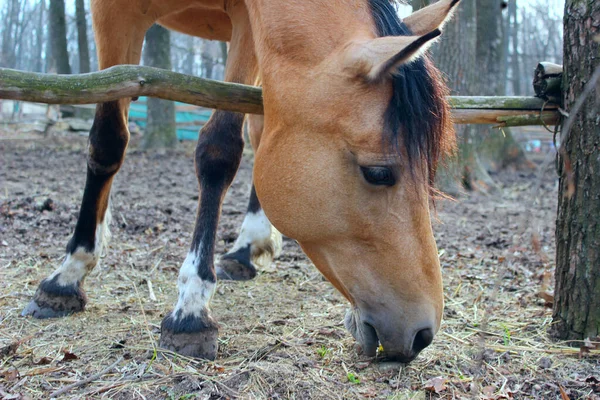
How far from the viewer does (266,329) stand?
289 cm

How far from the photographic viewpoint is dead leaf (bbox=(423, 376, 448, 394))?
220cm

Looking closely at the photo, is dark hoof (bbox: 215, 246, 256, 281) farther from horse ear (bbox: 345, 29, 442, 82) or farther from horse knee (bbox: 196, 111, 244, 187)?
horse ear (bbox: 345, 29, 442, 82)

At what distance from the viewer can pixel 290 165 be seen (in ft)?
7.25

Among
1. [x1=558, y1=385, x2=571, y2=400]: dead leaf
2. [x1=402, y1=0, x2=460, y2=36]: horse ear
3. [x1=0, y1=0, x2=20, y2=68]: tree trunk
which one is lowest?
[x1=558, y1=385, x2=571, y2=400]: dead leaf

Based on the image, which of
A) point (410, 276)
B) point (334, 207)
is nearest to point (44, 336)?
point (334, 207)

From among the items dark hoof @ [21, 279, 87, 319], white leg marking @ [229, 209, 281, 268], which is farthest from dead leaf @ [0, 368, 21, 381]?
white leg marking @ [229, 209, 281, 268]

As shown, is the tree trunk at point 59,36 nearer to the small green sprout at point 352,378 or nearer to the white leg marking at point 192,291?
the white leg marking at point 192,291

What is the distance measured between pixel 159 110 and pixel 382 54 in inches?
449

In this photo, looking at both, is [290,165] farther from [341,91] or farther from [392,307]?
[392,307]

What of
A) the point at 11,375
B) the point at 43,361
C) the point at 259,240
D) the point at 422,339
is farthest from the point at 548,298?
the point at 11,375

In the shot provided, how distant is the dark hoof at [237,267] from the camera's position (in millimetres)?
3928

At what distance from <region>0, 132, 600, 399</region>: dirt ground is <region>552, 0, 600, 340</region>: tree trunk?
14cm

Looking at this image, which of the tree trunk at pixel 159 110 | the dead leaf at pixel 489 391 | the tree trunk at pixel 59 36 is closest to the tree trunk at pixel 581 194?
the dead leaf at pixel 489 391

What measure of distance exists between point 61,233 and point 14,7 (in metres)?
35.2
